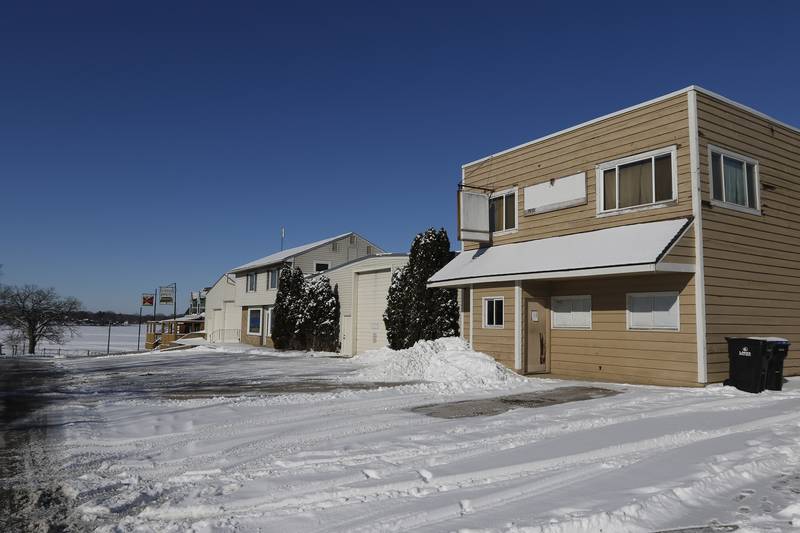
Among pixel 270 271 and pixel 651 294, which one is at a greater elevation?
pixel 270 271

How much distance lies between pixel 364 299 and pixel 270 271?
44.8 feet

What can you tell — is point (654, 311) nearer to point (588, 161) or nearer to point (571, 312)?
point (571, 312)

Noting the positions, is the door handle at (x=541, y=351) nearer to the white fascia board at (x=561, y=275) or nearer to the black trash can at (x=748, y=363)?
the white fascia board at (x=561, y=275)

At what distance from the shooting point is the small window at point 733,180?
1375 cm

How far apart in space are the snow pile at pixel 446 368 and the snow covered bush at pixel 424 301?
16.7 feet

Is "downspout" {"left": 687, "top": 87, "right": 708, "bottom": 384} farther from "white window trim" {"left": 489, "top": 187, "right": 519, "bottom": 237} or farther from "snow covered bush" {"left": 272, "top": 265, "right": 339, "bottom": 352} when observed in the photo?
"snow covered bush" {"left": 272, "top": 265, "right": 339, "bottom": 352}

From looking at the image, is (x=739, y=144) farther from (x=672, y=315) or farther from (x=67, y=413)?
(x=67, y=413)

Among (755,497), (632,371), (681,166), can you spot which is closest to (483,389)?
(632,371)

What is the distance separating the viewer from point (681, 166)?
529 inches

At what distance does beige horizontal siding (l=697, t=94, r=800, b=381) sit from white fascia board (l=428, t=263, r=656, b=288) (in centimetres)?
183

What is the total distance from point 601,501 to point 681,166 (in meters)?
10.6

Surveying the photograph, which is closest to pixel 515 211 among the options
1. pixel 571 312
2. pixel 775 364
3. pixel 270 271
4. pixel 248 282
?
pixel 571 312

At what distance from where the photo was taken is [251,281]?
43.7 metres

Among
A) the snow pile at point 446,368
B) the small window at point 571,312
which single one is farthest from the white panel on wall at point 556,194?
the snow pile at point 446,368
